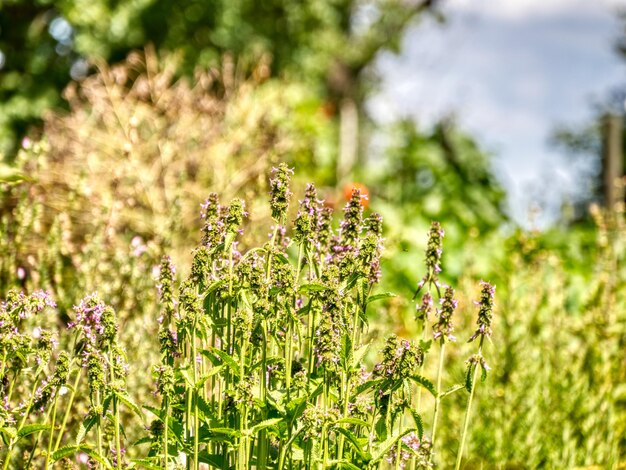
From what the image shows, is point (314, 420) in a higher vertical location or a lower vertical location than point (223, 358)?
lower

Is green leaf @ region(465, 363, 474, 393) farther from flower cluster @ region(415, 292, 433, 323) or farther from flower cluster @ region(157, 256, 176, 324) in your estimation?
flower cluster @ region(157, 256, 176, 324)

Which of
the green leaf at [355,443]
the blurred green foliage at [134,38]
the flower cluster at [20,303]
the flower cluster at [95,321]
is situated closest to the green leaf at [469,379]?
the green leaf at [355,443]

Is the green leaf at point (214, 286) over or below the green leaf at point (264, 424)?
over

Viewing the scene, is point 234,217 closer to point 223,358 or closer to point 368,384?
point 223,358

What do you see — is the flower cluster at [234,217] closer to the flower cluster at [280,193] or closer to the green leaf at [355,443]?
the flower cluster at [280,193]

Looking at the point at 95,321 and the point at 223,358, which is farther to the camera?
the point at 95,321

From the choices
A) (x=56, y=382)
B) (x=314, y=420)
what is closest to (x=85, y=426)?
(x=56, y=382)

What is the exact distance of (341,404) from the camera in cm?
189

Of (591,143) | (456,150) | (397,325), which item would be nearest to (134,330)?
(397,325)

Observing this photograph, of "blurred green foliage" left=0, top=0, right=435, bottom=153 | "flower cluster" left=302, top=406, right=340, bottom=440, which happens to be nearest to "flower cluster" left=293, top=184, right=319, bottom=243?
"flower cluster" left=302, top=406, right=340, bottom=440

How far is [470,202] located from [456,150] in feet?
14.3

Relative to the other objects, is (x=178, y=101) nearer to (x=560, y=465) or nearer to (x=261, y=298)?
(x=560, y=465)

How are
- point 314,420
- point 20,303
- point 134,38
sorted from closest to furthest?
1. point 314,420
2. point 20,303
3. point 134,38

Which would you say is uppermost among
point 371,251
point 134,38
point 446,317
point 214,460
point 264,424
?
point 134,38
